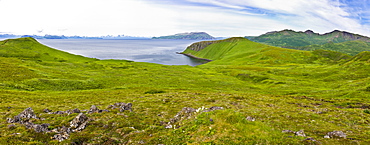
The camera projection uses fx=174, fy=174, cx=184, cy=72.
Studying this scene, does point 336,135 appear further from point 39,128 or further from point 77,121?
point 39,128

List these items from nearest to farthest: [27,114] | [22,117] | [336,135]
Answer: [336,135] → [22,117] → [27,114]

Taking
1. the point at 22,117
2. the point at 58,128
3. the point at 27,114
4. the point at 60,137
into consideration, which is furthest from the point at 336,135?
the point at 27,114

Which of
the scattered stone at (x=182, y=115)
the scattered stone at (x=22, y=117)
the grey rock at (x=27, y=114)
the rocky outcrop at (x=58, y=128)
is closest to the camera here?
the rocky outcrop at (x=58, y=128)

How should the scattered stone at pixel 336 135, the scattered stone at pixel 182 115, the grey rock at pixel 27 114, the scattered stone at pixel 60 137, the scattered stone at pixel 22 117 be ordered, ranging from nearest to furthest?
the scattered stone at pixel 336 135
the scattered stone at pixel 60 137
the scattered stone at pixel 22 117
the grey rock at pixel 27 114
the scattered stone at pixel 182 115

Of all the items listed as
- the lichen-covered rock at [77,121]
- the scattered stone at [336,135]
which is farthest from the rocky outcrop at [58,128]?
the scattered stone at [336,135]

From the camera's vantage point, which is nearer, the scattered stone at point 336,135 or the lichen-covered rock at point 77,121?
the scattered stone at point 336,135

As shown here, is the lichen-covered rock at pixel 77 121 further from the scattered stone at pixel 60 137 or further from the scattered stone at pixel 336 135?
the scattered stone at pixel 336 135

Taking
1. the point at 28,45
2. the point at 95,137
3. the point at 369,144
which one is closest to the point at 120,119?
the point at 95,137

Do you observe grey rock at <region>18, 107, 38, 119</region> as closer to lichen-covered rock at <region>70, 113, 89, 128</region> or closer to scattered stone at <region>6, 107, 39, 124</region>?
scattered stone at <region>6, 107, 39, 124</region>

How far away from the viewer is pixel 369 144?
14961 mm

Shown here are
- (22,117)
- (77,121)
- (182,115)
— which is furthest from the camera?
(182,115)

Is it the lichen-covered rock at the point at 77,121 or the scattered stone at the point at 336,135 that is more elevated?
the scattered stone at the point at 336,135

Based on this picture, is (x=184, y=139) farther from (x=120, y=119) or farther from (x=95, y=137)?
(x=120, y=119)

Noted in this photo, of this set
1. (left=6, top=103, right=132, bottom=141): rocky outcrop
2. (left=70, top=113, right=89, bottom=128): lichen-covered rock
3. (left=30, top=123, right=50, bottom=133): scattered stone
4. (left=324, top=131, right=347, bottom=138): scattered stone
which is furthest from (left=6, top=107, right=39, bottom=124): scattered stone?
(left=324, top=131, right=347, bottom=138): scattered stone
